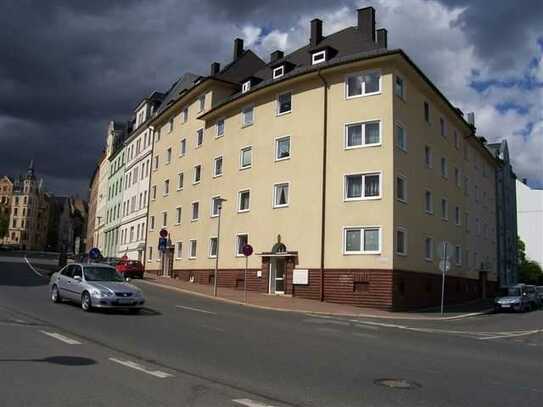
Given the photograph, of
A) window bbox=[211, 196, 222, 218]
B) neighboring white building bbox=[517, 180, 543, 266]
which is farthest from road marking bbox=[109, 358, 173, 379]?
neighboring white building bbox=[517, 180, 543, 266]

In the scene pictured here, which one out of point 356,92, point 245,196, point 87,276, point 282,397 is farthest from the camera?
point 245,196

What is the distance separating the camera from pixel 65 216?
177 meters

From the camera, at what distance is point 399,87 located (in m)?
31.3

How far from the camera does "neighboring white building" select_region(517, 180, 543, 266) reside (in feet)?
269

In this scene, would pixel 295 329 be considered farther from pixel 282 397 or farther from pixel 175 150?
pixel 175 150

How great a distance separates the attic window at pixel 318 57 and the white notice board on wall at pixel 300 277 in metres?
12.6

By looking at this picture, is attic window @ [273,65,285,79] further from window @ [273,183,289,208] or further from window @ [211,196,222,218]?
window @ [211,196,222,218]

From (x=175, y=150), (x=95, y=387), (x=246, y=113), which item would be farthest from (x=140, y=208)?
(x=95, y=387)

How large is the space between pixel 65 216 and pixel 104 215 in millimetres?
104914

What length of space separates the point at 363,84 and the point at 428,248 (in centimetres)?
1036

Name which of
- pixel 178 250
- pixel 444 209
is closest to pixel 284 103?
pixel 444 209

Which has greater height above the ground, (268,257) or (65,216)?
(65,216)

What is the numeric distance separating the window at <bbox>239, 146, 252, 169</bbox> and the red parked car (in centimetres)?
1083


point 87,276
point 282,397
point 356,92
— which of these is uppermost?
point 356,92
